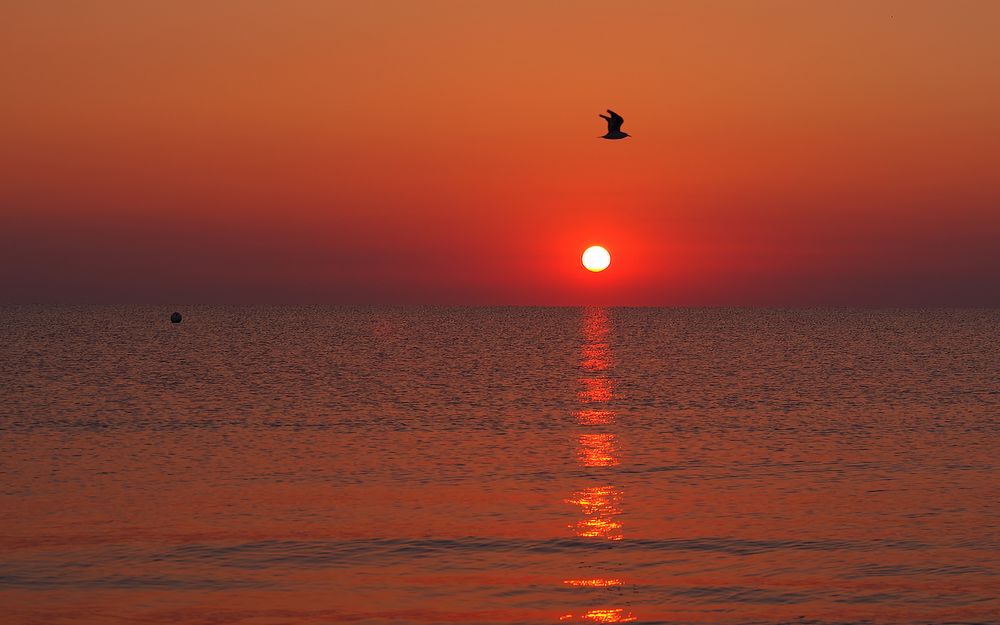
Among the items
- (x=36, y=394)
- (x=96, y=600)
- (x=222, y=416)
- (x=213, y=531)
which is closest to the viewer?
(x=96, y=600)

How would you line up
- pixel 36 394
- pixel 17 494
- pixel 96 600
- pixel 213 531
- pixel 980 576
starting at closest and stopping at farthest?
pixel 96 600
pixel 980 576
pixel 213 531
pixel 17 494
pixel 36 394

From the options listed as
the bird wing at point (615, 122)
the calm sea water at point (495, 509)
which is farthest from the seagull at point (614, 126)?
the calm sea water at point (495, 509)

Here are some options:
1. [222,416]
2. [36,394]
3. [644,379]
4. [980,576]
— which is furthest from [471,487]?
[644,379]

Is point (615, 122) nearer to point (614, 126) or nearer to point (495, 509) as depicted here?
point (614, 126)

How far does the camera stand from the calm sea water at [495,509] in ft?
73.0

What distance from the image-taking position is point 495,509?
3048 centimetres

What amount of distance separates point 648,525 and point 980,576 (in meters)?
7.74

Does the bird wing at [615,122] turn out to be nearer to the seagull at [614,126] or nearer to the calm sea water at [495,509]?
the seagull at [614,126]

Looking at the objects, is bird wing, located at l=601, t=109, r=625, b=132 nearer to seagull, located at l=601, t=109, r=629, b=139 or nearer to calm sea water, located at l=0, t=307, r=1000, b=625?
seagull, located at l=601, t=109, r=629, b=139

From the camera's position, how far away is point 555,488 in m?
33.8

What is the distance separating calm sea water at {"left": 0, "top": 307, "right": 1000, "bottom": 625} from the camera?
22.3m

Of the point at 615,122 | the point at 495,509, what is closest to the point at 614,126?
the point at 615,122

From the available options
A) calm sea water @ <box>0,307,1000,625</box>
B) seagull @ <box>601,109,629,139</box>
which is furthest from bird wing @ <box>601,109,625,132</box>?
calm sea water @ <box>0,307,1000,625</box>

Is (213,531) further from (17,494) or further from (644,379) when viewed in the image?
(644,379)
